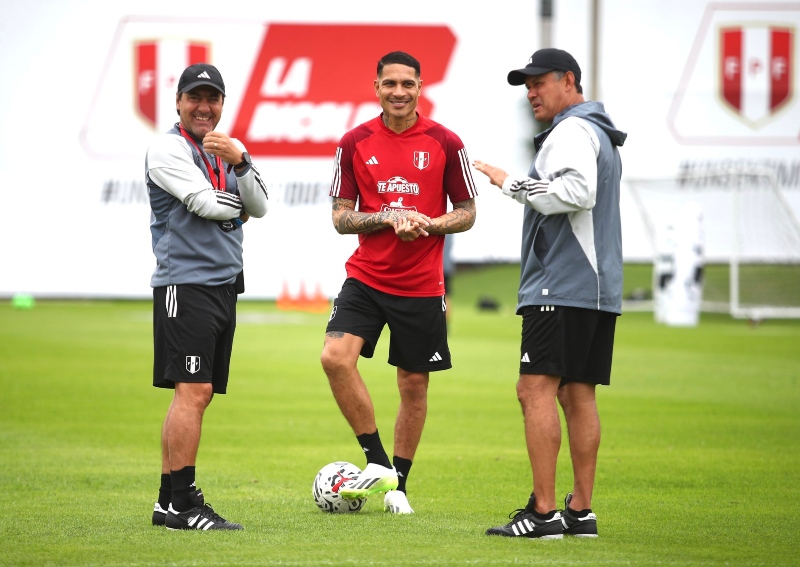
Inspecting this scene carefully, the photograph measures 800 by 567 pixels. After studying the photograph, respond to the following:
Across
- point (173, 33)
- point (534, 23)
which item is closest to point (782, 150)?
point (534, 23)

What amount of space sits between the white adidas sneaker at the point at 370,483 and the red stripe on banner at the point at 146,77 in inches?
1164

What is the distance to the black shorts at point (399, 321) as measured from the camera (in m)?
7.43

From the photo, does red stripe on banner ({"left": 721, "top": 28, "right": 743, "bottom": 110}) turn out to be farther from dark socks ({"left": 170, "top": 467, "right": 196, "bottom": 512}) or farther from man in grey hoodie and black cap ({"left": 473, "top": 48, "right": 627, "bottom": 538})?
dark socks ({"left": 170, "top": 467, "right": 196, "bottom": 512})

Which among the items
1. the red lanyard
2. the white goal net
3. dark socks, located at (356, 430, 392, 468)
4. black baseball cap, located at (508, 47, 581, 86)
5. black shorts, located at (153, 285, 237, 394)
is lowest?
dark socks, located at (356, 430, 392, 468)

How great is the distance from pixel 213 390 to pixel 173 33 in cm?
3010

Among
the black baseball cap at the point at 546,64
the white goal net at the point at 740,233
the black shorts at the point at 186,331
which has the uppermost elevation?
the white goal net at the point at 740,233

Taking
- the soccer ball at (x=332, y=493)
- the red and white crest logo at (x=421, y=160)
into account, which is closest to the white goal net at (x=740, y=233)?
the red and white crest logo at (x=421, y=160)

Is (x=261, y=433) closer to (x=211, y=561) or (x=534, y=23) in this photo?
(x=211, y=561)

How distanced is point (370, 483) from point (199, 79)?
2.38m

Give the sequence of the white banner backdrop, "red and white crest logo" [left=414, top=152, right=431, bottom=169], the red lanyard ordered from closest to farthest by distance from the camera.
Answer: the red lanyard → "red and white crest logo" [left=414, top=152, right=431, bottom=169] → the white banner backdrop

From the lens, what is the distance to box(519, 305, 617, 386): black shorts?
6484 mm

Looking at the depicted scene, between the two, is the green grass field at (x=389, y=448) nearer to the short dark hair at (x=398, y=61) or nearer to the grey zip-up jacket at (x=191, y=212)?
the grey zip-up jacket at (x=191, y=212)

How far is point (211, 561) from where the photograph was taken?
562cm

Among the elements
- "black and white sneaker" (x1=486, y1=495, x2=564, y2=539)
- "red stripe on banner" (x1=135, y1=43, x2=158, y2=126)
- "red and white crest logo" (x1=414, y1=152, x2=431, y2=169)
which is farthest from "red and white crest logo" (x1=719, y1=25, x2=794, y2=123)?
"black and white sneaker" (x1=486, y1=495, x2=564, y2=539)
